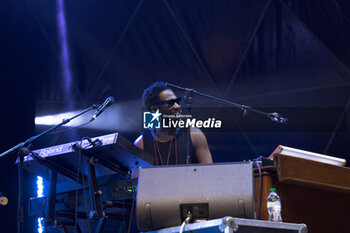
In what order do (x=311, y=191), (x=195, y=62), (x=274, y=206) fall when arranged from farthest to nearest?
(x=195, y=62)
(x=311, y=191)
(x=274, y=206)

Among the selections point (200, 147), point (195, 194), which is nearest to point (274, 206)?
point (195, 194)

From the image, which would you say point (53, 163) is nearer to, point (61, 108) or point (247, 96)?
point (61, 108)

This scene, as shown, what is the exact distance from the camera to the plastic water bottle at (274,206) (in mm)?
2359

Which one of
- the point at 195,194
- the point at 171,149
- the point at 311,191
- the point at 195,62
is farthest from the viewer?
the point at 195,62

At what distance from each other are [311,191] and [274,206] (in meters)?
0.32

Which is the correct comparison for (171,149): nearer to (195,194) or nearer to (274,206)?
(274,206)

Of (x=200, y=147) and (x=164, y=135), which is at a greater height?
(x=164, y=135)

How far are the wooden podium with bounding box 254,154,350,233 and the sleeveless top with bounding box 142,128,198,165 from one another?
3.92 feet

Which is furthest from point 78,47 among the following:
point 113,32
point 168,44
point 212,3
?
point 212,3

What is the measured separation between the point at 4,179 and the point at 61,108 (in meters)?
0.94

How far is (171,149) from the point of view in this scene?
3.68 metres

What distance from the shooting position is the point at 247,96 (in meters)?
4.76

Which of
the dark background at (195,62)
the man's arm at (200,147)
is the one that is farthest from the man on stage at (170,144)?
the dark background at (195,62)

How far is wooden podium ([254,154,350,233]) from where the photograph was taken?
245 centimetres
